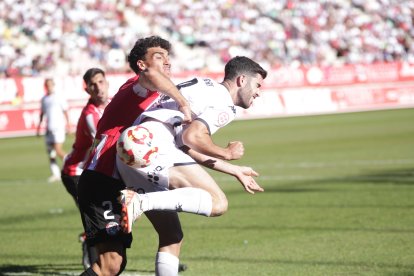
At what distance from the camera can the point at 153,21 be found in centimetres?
4356

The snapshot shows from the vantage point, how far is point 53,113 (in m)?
20.2

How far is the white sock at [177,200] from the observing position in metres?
6.36

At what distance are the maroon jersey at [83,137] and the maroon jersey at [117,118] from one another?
2679 mm

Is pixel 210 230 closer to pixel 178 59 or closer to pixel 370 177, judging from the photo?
pixel 370 177

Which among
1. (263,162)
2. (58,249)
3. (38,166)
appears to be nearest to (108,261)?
(58,249)

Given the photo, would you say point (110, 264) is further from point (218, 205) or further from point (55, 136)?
point (55, 136)

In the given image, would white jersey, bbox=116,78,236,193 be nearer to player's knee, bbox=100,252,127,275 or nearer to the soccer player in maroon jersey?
the soccer player in maroon jersey

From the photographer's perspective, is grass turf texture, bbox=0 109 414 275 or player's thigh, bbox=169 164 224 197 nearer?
player's thigh, bbox=169 164 224 197

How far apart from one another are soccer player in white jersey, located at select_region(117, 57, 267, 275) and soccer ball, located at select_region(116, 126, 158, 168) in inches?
3.6

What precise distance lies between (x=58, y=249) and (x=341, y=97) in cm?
3378

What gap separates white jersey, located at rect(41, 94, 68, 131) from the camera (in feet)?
66.4

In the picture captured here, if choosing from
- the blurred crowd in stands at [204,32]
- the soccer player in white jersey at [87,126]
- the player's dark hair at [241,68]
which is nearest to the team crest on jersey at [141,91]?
the player's dark hair at [241,68]

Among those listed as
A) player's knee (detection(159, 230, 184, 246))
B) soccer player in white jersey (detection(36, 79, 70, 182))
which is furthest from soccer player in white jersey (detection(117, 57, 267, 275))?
soccer player in white jersey (detection(36, 79, 70, 182))

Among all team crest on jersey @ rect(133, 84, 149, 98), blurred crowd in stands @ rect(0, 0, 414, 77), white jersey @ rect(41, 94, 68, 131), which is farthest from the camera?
blurred crowd in stands @ rect(0, 0, 414, 77)
